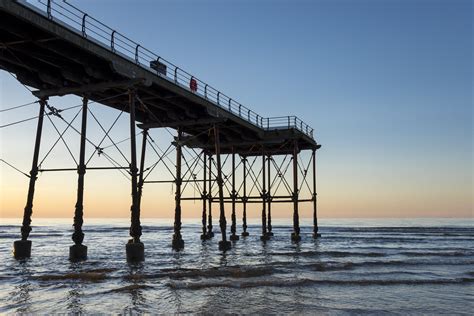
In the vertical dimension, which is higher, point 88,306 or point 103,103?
point 103,103

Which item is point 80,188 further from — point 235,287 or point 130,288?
point 235,287

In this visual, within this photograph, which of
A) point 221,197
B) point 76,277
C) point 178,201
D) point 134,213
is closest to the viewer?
point 76,277

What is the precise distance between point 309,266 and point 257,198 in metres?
13.9

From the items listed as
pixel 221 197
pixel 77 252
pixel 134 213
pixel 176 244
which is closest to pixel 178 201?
pixel 176 244

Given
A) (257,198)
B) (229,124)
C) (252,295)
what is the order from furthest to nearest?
(257,198)
(229,124)
(252,295)

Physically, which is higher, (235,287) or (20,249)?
(20,249)

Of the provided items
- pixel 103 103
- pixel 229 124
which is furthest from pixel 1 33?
pixel 229 124

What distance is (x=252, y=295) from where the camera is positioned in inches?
464

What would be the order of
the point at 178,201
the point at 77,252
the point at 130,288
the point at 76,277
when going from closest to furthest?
the point at 130,288 → the point at 76,277 → the point at 77,252 → the point at 178,201

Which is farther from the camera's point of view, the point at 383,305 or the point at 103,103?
the point at 103,103

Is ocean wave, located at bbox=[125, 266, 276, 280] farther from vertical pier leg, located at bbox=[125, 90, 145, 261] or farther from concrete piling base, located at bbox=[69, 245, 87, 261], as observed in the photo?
concrete piling base, located at bbox=[69, 245, 87, 261]

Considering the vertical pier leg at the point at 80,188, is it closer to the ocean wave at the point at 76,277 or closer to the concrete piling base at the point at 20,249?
the concrete piling base at the point at 20,249

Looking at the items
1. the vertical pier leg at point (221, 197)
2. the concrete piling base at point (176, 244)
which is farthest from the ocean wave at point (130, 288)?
the concrete piling base at point (176, 244)

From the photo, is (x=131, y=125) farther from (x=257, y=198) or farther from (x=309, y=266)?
(x=257, y=198)
